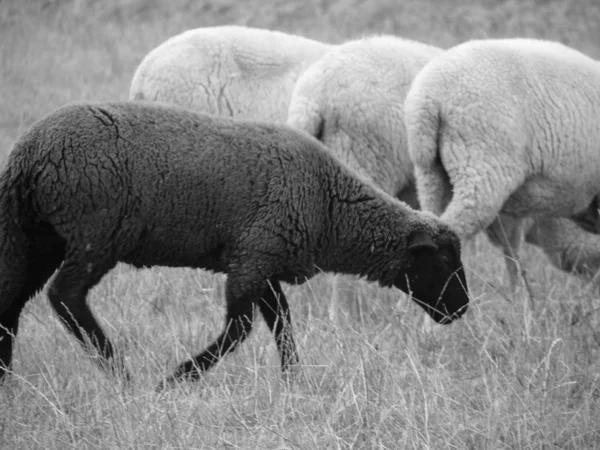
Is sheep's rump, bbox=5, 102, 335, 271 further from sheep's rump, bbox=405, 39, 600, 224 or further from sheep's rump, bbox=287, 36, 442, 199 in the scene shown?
sheep's rump, bbox=287, 36, 442, 199

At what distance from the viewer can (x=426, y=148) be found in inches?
237

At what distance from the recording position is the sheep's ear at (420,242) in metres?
5.04

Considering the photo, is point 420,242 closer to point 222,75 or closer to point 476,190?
point 476,190

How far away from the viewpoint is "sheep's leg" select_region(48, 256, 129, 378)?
458cm

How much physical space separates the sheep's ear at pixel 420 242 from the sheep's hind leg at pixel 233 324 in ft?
2.52

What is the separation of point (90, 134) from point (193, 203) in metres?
0.56

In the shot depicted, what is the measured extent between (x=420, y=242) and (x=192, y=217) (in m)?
1.14

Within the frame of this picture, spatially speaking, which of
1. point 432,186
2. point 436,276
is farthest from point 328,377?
point 432,186

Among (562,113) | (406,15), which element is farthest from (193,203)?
(406,15)

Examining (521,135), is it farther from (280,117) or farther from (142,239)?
(142,239)

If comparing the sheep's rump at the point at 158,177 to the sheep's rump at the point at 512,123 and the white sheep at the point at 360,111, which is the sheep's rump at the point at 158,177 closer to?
the sheep's rump at the point at 512,123

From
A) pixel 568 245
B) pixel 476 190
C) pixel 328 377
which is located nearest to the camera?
pixel 328 377

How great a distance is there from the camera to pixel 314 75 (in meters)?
6.54

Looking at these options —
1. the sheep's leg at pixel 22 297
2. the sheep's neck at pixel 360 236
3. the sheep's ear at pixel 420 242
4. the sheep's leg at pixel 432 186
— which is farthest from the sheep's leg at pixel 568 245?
the sheep's leg at pixel 22 297
